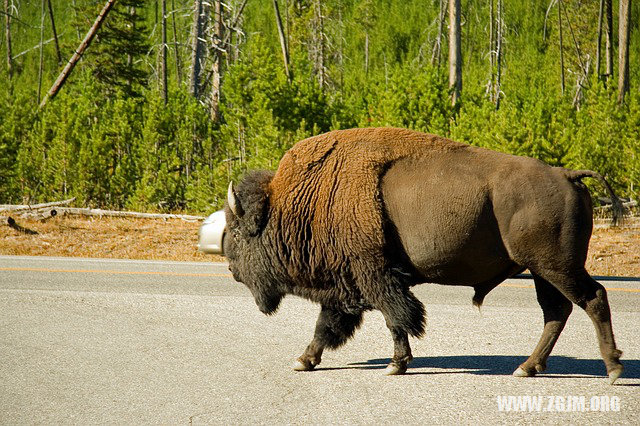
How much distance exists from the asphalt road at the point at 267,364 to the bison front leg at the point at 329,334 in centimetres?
11

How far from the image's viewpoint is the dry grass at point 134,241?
13.7 metres

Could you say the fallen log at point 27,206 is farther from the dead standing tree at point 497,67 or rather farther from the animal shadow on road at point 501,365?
the animal shadow on road at point 501,365

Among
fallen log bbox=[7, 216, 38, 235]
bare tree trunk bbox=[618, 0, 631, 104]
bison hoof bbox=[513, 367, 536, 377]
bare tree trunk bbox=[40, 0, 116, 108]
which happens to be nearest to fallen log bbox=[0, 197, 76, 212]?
fallen log bbox=[7, 216, 38, 235]

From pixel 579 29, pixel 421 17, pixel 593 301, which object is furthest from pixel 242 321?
pixel 421 17

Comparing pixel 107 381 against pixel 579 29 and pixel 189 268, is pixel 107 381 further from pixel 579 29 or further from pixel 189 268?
pixel 579 29

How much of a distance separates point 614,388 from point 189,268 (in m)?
8.07

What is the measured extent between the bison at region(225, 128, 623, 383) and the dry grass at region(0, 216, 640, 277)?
315 inches

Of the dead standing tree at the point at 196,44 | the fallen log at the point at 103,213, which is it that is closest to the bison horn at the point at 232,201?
the fallen log at the point at 103,213

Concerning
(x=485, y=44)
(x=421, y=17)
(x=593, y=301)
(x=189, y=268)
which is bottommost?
(x=189, y=268)

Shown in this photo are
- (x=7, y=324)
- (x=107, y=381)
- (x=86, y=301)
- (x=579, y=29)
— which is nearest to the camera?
(x=107, y=381)

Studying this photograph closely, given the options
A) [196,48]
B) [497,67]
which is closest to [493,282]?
[196,48]

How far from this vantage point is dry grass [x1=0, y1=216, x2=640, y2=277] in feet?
44.9

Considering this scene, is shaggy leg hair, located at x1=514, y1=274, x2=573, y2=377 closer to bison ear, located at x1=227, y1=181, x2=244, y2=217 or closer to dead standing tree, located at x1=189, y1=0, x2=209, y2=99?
bison ear, located at x1=227, y1=181, x2=244, y2=217

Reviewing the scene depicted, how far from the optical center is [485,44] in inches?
2041
